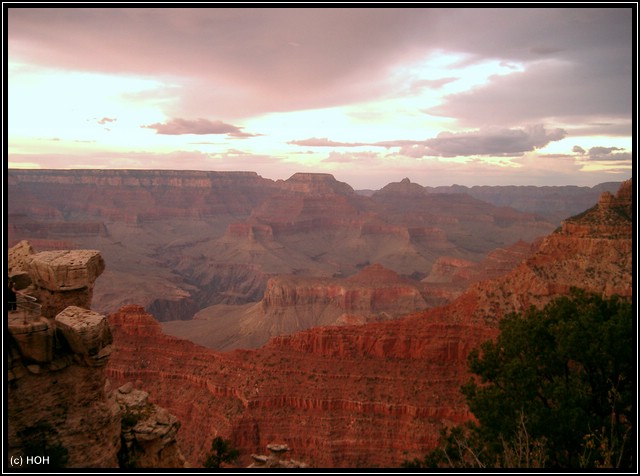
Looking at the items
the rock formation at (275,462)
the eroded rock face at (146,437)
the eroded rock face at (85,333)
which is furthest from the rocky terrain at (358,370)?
the eroded rock face at (85,333)

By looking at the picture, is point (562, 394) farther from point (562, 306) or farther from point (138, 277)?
point (138, 277)

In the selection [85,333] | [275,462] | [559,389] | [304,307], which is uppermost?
[85,333]

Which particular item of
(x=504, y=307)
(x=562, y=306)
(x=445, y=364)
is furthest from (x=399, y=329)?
(x=562, y=306)

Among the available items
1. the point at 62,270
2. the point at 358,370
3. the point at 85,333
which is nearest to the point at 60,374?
the point at 85,333

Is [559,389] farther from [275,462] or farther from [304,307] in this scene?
[304,307]

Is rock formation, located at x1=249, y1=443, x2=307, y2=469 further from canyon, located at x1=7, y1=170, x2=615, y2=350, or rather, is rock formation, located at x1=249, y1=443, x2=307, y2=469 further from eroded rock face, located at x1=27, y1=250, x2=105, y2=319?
canyon, located at x1=7, y1=170, x2=615, y2=350

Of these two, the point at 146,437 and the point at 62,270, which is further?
the point at 146,437

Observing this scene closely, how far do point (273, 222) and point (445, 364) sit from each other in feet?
458

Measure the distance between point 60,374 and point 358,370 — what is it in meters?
26.9

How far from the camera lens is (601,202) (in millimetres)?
41375

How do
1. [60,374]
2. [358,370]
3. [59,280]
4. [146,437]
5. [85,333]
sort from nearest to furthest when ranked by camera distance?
[85,333] < [60,374] < [59,280] < [146,437] < [358,370]

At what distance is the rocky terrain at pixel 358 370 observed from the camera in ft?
103

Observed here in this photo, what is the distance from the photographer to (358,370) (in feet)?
117

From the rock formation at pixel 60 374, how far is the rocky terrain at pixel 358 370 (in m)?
20.0
